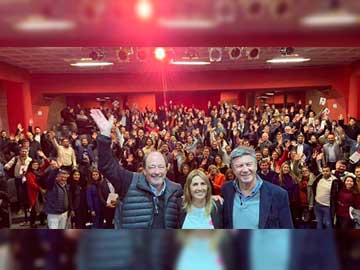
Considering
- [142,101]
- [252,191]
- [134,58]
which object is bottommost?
[252,191]

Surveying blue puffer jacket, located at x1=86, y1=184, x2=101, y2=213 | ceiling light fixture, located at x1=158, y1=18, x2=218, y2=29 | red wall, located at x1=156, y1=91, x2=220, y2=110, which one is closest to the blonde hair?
ceiling light fixture, located at x1=158, y1=18, x2=218, y2=29

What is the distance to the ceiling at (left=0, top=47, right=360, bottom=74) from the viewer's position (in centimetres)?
554

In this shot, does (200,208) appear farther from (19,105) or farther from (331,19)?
(19,105)

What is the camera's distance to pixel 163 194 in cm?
191

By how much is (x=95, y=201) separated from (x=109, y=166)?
89.1 inches

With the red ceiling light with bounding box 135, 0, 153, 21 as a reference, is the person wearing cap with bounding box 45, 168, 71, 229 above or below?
below

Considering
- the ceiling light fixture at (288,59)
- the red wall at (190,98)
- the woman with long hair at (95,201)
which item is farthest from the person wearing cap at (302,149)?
the woman with long hair at (95,201)

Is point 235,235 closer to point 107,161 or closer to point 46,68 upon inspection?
point 107,161

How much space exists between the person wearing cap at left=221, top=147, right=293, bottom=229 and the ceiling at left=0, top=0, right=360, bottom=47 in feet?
3.46

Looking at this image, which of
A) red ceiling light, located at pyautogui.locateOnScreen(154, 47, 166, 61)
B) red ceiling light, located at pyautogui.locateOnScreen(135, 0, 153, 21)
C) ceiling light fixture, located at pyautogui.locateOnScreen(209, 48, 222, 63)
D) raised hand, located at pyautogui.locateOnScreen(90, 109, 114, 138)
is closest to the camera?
raised hand, located at pyautogui.locateOnScreen(90, 109, 114, 138)

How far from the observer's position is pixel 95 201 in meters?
4.15

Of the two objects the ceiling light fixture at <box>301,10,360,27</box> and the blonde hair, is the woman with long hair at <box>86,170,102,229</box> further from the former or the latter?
the ceiling light fixture at <box>301,10,360,27</box>

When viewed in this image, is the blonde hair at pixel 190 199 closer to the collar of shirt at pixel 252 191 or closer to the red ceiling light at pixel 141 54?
the collar of shirt at pixel 252 191

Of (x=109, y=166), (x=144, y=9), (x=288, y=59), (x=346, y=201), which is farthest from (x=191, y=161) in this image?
(x=288, y=59)
